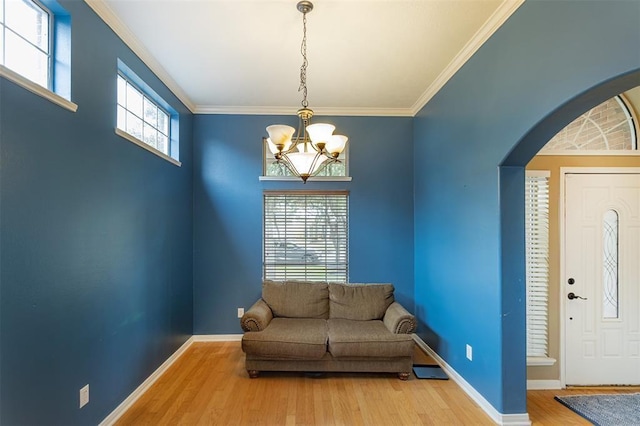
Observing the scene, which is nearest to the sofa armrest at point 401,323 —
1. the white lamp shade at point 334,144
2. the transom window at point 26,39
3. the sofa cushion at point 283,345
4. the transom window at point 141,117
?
the sofa cushion at point 283,345

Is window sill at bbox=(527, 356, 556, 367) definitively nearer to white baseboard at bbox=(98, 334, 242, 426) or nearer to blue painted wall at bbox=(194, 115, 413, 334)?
blue painted wall at bbox=(194, 115, 413, 334)

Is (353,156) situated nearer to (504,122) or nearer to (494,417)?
(504,122)

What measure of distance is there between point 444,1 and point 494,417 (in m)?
3.10

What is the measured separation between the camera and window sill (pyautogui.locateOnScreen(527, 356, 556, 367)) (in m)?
2.91

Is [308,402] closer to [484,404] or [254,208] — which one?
[484,404]

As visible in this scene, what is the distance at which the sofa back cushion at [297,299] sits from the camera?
3.85 m

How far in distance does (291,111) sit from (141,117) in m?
1.84

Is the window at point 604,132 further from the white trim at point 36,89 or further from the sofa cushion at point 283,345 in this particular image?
the white trim at point 36,89

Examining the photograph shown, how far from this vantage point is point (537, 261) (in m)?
2.95

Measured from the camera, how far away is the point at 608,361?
2.96m

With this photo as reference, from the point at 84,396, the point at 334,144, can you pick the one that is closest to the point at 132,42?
the point at 334,144

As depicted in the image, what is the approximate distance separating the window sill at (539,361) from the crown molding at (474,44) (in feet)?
9.10

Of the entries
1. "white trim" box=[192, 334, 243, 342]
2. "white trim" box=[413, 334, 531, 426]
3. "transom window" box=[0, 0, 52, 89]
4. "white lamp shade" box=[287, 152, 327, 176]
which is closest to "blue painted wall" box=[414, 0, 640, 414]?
"white trim" box=[413, 334, 531, 426]

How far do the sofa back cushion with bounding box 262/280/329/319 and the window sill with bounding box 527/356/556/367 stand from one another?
6.77ft
